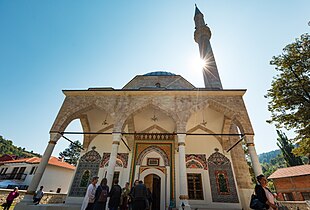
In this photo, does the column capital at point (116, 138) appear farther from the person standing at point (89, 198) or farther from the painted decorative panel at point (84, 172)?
the painted decorative panel at point (84, 172)

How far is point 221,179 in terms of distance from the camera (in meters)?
8.59

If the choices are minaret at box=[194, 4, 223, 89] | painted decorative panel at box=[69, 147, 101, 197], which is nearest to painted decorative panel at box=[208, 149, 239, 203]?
minaret at box=[194, 4, 223, 89]

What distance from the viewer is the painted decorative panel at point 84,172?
874cm

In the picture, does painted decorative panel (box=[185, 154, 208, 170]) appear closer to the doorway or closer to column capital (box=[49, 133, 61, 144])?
the doorway

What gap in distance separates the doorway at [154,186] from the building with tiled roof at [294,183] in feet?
40.0

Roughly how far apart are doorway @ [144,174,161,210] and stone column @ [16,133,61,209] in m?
4.79

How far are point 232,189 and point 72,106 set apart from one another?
29.0ft

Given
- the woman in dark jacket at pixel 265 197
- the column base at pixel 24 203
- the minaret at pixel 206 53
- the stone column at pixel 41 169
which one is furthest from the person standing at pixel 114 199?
the minaret at pixel 206 53

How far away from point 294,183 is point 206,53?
1301 centimetres

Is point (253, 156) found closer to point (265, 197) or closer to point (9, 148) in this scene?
point (265, 197)

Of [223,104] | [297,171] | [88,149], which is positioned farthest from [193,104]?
[297,171]

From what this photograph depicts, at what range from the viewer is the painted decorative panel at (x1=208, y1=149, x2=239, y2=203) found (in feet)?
26.6

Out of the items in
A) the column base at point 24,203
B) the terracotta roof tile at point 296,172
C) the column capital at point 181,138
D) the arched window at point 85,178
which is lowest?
the column base at point 24,203

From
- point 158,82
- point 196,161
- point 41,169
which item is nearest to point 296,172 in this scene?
point 196,161
